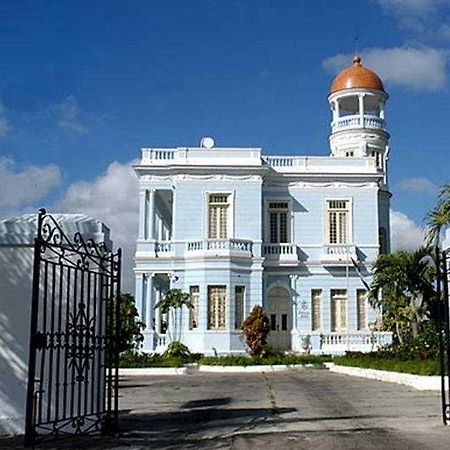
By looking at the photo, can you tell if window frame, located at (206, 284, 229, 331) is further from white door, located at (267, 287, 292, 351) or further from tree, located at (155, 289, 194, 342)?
white door, located at (267, 287, 292, 351)

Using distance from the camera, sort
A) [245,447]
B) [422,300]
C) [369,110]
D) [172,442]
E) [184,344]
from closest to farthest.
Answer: [245,447] < [172,442] < [422,300] < [184,344] < [369,110]

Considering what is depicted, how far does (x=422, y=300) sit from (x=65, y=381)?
19.2 metres

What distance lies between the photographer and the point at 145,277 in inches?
1246

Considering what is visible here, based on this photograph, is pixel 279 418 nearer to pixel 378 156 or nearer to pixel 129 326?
pixel 129 326

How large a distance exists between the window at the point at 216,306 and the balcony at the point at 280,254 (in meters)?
2.89

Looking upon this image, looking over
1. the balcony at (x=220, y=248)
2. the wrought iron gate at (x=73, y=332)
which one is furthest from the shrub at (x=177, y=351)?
the wrought iron gate at (x=73, y=332)

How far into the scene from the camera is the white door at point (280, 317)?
→ 106 ft

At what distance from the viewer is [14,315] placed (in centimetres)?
902

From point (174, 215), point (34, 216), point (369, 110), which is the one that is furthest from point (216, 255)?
point (34, 216)

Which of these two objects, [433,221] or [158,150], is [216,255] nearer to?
[158,150]

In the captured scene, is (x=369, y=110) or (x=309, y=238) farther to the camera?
(x=369, y=110)

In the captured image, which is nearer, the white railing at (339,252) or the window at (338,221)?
the white railing at (339,252)

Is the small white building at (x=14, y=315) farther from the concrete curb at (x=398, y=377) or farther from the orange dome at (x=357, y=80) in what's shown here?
the orange dome at (x=357, y=80)

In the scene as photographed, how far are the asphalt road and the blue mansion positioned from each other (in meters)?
12.4
